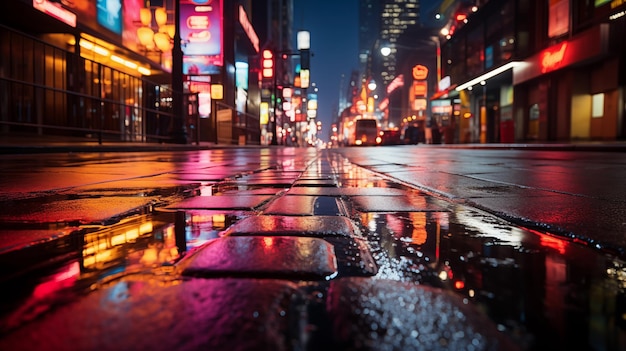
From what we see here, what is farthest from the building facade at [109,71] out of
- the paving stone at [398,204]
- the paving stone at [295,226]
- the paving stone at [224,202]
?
the paving stone at [295,226]

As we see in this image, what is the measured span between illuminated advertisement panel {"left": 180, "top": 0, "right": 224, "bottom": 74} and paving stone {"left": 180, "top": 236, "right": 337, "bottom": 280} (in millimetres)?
29562

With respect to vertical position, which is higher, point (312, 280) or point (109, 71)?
point (109, 71)

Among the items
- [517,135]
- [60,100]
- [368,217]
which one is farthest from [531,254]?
[517,135]

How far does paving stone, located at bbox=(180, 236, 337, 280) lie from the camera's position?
0.95 metres

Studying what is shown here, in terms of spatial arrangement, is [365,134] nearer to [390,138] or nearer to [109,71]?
[390,138]

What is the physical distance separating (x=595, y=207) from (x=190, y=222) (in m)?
1.83

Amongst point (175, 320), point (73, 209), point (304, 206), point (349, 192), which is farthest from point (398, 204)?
point (175, 320)

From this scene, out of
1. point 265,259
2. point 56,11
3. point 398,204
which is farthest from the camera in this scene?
point 56,11

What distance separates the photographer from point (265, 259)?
3.43 feet

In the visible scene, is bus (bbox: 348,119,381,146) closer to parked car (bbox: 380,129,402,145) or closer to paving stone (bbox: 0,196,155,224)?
parked car (bbox: 380,129,402,145)

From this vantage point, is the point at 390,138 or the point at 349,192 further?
the point at 390,138

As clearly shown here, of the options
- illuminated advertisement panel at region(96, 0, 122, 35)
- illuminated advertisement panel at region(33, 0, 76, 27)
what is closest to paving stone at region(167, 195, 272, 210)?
illuminated advertisement panel at region(33, 0, 76, 27)

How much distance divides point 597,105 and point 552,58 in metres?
3.12

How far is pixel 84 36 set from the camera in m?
16.0
